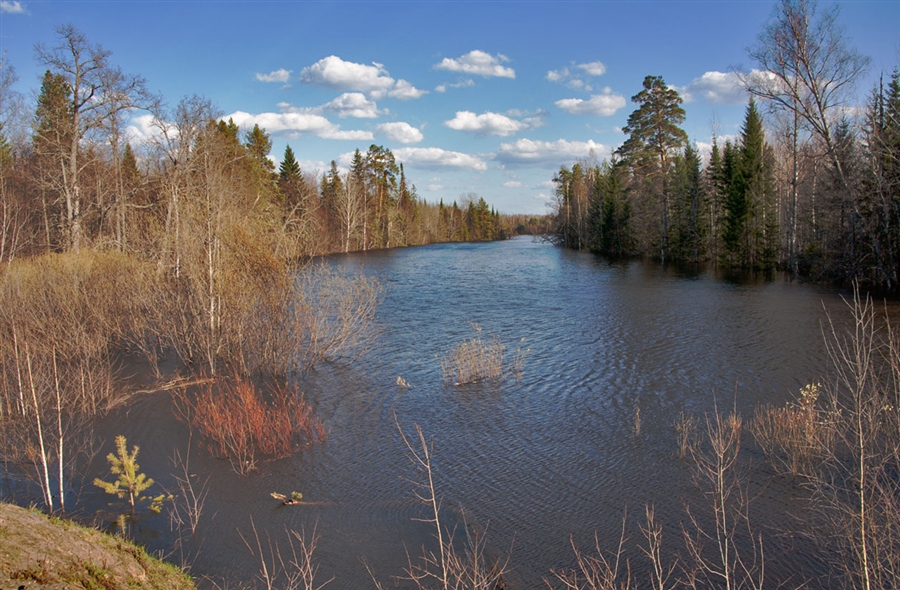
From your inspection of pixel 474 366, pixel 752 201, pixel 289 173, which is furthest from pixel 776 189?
pixel 289 173

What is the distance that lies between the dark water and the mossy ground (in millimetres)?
2214

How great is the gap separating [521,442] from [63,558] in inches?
282

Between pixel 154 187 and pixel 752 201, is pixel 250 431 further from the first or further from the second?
pixel 752 201

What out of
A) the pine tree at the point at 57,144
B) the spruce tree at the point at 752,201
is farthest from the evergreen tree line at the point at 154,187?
the spruce tree at the point at 752,201

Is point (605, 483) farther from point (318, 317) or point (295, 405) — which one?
point (318, 317)

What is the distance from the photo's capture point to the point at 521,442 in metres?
9.52

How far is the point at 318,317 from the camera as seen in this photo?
44.4 ft

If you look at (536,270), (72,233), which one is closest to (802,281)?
(536,270)

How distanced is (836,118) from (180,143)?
2932 cm

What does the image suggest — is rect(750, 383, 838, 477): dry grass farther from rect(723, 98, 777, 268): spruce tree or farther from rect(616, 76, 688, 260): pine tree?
rect(616, 76, 688, 260): pine tree

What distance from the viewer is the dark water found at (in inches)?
259

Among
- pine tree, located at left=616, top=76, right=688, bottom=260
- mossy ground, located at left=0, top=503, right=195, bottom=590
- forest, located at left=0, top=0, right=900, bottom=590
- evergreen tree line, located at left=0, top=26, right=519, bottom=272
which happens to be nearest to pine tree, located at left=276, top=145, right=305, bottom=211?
evergreen tree line, located at left=0, top=26, right=519, bottom=272

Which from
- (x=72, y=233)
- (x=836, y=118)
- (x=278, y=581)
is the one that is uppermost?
(x=836, y=118)

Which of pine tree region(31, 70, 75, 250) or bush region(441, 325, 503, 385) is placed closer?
bush region(441, 325, 503, 385)
